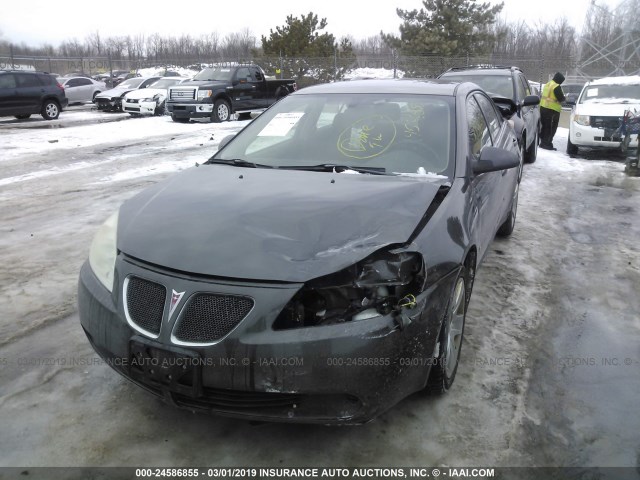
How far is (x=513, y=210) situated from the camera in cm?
584

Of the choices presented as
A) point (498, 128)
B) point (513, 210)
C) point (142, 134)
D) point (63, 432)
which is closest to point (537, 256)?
point (513, 210)

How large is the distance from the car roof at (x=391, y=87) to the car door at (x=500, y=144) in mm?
519

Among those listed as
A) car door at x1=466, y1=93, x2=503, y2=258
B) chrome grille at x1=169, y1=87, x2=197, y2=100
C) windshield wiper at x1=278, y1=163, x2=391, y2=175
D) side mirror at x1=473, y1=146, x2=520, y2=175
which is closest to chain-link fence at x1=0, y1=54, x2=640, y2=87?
chrome grille at x1=169, y1=87, x2=197, y2=100

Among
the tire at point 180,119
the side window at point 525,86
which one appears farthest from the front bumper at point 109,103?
the side window at point 525,86

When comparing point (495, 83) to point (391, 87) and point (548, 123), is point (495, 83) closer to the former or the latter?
point (548, 123)

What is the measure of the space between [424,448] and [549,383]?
1018 millimetres

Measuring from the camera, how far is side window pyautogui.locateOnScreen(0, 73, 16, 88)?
17906 mm

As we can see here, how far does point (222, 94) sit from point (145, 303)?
16277 millimetres

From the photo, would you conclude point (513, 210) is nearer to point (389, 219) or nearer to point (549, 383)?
point (549, 383)

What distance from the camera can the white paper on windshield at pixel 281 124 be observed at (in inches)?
164

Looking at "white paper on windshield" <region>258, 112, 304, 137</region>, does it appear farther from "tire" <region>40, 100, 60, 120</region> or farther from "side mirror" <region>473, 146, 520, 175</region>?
"tire" <region>40, 100, 60, 120</region>

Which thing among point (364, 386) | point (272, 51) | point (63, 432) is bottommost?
point (63, 432)

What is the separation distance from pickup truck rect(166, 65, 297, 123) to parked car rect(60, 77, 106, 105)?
10.3m

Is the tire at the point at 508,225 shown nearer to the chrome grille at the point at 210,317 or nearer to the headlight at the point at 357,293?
the headlight at the point at 357,293
